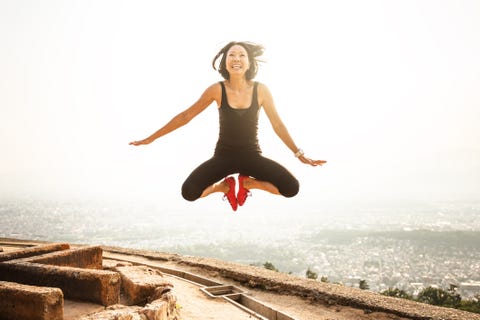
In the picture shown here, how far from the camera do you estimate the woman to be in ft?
18.3

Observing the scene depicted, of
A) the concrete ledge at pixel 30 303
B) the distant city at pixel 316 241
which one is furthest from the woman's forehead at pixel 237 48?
the distant city at pixel 316 241

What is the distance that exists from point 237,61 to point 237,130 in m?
1.06

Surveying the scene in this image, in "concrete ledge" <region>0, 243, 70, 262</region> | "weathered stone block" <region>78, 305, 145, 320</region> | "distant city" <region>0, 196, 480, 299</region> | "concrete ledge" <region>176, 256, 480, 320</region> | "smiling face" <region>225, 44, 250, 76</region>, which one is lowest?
"distant city" <region>0, 196, 480, 299</region>

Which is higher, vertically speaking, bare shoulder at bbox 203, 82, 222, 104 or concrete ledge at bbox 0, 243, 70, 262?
bare shoulder at bbox 203, 82, 222, 104

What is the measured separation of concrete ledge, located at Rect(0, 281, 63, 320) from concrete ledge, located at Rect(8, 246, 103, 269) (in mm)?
1671

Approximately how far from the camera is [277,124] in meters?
6.19

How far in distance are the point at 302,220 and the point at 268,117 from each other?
395ft

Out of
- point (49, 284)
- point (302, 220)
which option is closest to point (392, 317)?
point (49, 284)

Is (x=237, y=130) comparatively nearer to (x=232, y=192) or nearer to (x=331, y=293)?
(x=232, y=192)

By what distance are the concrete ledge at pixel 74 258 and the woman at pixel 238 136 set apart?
3.32 metres

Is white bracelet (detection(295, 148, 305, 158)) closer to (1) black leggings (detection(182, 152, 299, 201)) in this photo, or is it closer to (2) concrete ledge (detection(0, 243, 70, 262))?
(1) black leggings (detection(182, 152, 299, 201))

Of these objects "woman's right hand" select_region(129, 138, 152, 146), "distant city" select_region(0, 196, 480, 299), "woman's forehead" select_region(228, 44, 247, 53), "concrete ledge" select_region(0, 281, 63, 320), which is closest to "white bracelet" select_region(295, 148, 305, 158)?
"woman's forehead" select_region(228, 44, 247, 53)

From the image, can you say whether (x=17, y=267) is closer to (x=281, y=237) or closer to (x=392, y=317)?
(x=392, y=317)

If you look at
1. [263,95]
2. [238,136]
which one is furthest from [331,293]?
[263,95]
